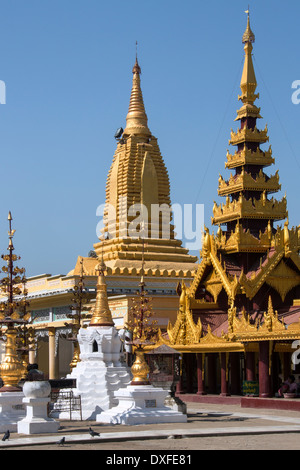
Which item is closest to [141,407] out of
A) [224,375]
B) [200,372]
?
[224,375]

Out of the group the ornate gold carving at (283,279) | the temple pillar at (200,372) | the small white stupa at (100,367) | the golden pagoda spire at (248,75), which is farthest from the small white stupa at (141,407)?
the golden pagoda spire at (248,75)

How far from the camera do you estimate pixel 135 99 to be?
63.1 meters

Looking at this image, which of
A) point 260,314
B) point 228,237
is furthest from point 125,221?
point 260,314

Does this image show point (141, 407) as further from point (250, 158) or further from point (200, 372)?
point (250, 158)

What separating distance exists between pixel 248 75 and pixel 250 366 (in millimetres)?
15306

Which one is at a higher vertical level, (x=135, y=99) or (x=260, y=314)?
(x=135, y=99)

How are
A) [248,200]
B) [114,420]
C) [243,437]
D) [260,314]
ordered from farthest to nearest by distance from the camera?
[248,200] → [260,314] → [114,420] → [243,437]

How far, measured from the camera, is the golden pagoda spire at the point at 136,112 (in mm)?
61812

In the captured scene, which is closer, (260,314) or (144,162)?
(260,314)

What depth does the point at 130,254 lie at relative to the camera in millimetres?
56094

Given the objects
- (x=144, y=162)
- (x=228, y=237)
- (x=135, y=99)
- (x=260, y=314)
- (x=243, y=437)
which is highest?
(x=135, y=99)

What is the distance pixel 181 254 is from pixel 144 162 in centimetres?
683
